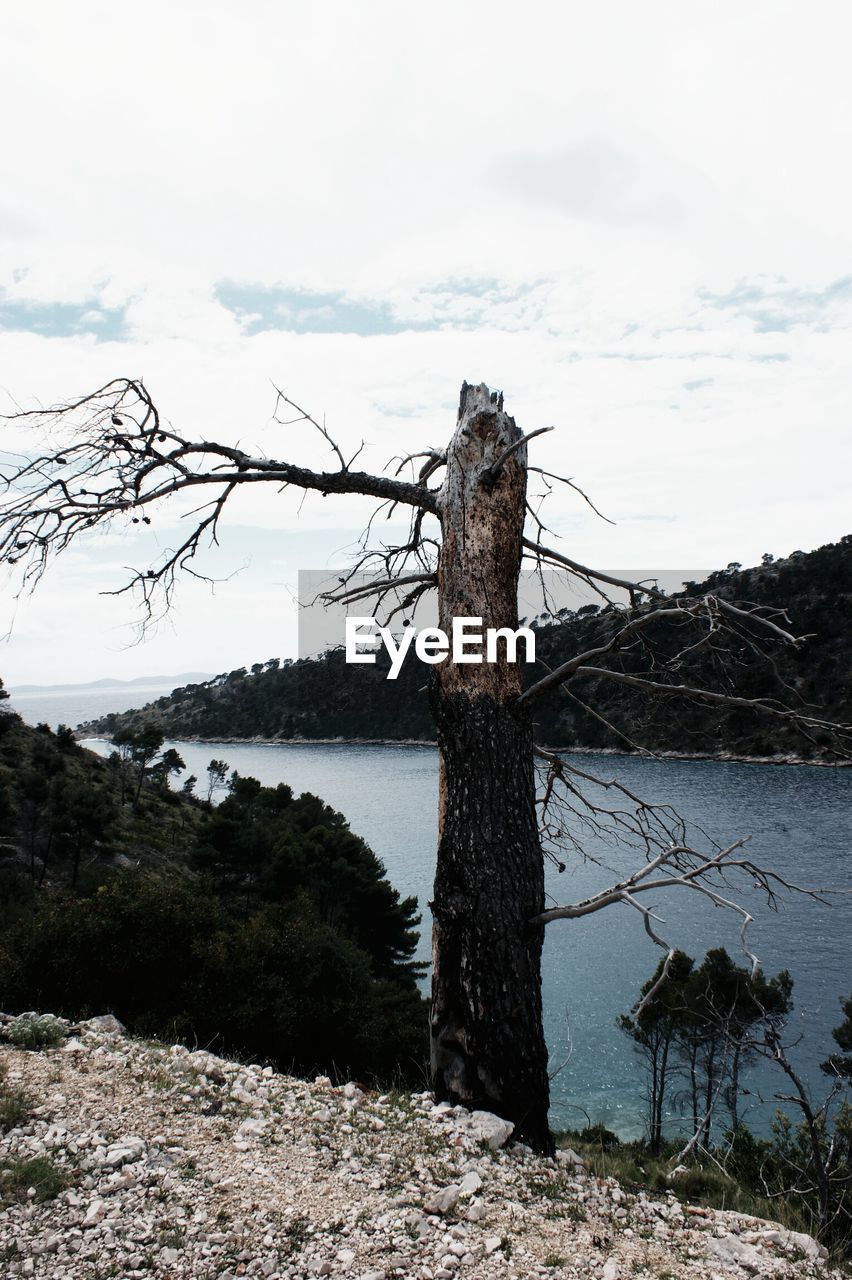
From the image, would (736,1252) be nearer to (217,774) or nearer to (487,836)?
(487,836)

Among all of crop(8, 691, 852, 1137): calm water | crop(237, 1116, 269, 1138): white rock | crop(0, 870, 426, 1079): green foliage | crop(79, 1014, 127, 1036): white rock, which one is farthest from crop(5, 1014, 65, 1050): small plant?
crop(8, 691, 852, 1137): calm water

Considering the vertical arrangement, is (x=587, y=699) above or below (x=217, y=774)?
above

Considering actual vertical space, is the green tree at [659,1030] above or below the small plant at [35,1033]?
below

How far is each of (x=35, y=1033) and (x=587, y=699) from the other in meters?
41.5

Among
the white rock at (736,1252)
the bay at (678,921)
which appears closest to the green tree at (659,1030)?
the bay at (678,921)

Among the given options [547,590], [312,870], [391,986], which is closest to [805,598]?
[312,870]

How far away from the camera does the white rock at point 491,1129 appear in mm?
3697

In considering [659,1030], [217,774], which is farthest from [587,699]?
[217,774]

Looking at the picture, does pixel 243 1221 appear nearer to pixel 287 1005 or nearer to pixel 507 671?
pixel 507 671

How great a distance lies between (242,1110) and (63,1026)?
175 centimetres

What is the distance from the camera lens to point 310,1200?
3150 mm

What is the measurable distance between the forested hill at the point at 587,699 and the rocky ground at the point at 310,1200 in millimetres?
2776

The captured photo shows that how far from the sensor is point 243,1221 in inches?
117

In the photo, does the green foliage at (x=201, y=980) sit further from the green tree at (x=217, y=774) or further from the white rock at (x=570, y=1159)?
the green tree at (x=217, y=774)
